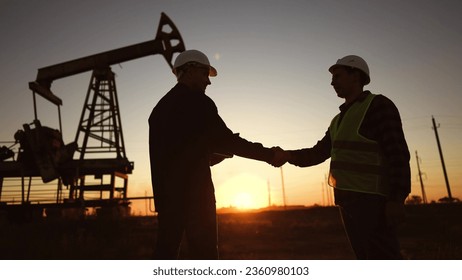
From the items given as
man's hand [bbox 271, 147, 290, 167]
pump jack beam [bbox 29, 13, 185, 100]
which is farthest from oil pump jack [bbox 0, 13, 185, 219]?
man's hand [bbox 271, 147, 290, 167]

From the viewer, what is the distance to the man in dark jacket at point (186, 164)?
257 cm

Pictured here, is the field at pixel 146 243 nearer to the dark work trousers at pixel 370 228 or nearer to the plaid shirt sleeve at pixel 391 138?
the dark work trousers at pixel 370 228

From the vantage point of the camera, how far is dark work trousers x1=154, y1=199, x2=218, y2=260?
254 cm

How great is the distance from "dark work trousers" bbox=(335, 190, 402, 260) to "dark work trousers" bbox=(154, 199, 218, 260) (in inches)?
38.8

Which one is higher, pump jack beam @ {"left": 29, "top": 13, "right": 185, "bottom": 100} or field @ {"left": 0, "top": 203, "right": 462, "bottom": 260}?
pump jack beam @ {"left": 29, "top": 13, "right": 185, "bottom": 100}

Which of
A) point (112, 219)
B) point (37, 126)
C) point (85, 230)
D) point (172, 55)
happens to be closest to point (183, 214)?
point (85, 230)

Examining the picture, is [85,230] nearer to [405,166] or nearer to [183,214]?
[183,214]

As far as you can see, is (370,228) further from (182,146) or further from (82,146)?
(82,146)

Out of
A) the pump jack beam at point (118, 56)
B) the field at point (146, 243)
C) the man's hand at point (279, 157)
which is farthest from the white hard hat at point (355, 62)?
the pump jack beam at point (118, 56)

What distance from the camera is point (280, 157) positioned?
3906 mm

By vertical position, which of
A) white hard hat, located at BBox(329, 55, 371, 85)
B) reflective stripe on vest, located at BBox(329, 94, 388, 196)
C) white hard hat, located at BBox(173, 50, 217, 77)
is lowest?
reflective stripe on vest, located at BBox(329, 94, 388, 196)

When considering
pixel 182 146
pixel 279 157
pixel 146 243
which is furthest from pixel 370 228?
pixel 146 243

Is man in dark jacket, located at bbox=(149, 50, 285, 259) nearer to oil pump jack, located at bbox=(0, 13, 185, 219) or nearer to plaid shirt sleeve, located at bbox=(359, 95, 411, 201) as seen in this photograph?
plaid shirt sleeve, located at bbox=(359, 95, 411, 201)

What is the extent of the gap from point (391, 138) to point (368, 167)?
10.3 inches
